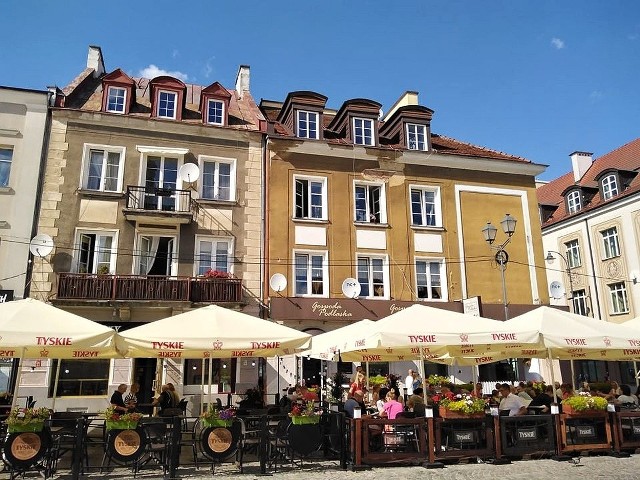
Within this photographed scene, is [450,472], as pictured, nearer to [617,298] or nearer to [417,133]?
[417,133]

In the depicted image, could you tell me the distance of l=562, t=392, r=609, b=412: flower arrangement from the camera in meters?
10.6

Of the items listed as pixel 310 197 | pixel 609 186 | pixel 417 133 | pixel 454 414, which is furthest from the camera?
pixel 609 186

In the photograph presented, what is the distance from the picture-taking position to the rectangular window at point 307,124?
72.3ft

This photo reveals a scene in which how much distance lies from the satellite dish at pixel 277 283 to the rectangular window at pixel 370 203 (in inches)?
170

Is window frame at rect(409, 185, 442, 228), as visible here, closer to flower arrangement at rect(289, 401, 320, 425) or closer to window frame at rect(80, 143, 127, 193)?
window frame at rect(80, 143, 127, 193)

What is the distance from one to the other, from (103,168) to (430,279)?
530 inches

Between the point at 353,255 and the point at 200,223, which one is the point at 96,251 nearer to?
the point at 200,223

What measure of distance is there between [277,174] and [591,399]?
13.8 m

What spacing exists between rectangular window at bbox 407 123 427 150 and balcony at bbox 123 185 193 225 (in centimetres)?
1007

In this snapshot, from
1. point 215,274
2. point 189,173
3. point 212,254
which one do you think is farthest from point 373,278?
point 189,173

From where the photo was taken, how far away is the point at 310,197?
69.6 ft

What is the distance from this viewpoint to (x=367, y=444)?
31.3ft

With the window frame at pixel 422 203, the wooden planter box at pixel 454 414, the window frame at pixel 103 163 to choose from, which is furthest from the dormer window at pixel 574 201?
the window frame at pixel 103 163

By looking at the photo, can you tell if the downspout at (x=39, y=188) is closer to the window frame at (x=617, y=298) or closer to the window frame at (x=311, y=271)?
the window frame at (x=311, y=271)
